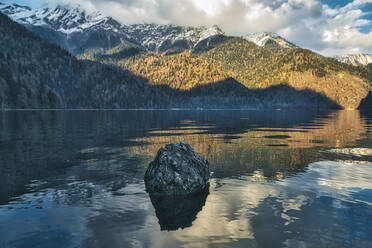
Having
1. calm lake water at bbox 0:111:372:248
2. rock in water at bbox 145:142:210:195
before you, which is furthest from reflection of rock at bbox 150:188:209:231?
rock in water at bbox 145:142:210:195

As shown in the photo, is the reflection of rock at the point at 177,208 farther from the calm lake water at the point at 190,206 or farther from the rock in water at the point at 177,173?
the rock in water at the point at 177,173

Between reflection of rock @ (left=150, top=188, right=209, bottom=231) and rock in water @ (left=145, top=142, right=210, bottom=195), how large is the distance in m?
0.57

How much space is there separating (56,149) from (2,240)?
2215 cm

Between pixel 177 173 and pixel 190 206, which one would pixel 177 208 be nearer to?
pixel 190 206

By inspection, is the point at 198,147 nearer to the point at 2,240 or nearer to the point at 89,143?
the point at 89,143

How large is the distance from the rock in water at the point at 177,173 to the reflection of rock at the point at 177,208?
0.57 metres

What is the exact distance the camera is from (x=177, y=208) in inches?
580

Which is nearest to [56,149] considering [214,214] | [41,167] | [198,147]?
[41,167]

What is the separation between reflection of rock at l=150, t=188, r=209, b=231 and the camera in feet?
41.9

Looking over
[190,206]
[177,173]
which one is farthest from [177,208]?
[177,173]

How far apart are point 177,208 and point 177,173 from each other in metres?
3.15

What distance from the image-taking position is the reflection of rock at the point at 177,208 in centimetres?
1278

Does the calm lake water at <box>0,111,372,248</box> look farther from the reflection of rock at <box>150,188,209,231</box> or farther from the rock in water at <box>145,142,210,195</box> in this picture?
the rock in water at <box>145,142,210,195</box>

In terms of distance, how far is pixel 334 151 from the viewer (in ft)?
105
